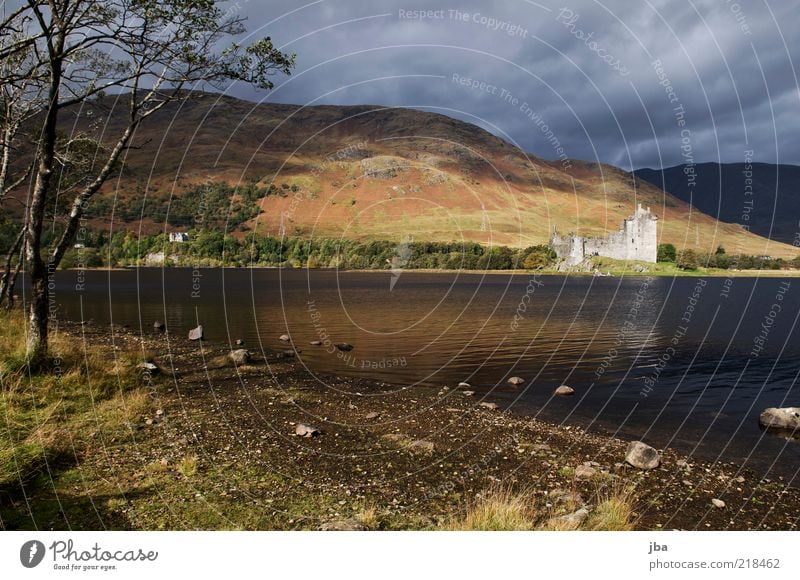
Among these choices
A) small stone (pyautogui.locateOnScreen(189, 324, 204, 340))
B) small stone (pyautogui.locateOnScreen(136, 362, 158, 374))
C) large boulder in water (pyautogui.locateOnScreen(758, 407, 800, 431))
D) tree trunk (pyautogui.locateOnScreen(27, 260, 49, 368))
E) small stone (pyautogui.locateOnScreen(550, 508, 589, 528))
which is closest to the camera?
small stone (pyautogui.locateOnScreen(550, 508, 589, 528))

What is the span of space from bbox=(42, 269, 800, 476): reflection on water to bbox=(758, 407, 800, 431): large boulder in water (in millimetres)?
530

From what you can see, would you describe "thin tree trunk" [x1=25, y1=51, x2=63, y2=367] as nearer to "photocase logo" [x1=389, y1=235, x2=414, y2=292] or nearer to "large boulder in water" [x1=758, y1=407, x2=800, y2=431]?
"large boulder in water" [x1=758, y1=407, x2=800, y2=431]

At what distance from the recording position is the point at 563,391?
22.8 metres

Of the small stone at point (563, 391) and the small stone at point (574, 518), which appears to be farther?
the small stone at point (563, 391)

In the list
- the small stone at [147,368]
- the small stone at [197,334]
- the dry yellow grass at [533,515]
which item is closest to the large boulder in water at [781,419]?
the dry yellow grass at [533,515]

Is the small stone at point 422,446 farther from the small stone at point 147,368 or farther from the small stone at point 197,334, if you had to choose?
the small stone at point 197,334

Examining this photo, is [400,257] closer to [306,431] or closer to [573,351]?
[573,351]

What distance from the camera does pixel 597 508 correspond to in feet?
31.8

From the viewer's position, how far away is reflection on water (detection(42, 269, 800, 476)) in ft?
65.1

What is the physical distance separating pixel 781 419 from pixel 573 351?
1598 centimetres

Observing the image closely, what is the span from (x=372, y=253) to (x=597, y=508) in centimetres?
16206

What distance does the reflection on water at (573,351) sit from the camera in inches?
781
